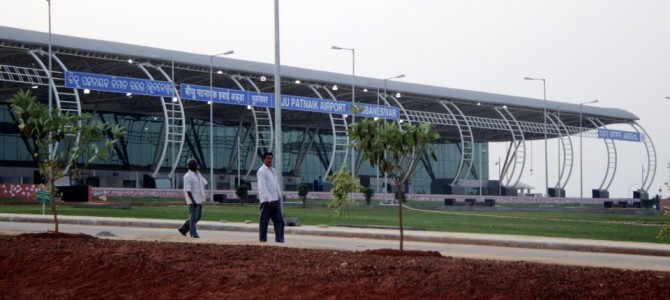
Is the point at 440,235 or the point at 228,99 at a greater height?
the point at 228,99

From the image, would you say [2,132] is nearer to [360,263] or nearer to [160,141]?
[160,141]

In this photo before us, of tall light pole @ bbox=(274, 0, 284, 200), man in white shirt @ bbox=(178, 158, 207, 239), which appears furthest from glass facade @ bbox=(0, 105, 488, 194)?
man in white shirt @ bbox=(178, 158, 207, 239)

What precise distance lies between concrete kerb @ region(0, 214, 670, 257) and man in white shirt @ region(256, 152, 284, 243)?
5.36m

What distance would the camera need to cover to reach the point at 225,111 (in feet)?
274

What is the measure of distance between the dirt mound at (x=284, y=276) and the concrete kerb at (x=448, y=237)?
8436mm

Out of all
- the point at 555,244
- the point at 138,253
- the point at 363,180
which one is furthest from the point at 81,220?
the point at 363,180

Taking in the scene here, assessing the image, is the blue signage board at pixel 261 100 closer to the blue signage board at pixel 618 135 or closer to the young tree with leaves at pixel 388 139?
the blue signage board at pixel 618 135

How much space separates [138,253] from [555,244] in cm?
1112

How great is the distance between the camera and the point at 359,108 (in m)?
17.2

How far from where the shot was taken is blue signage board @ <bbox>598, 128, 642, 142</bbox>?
90.2 metres

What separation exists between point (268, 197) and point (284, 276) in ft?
25.8

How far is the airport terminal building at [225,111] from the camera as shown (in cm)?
6106

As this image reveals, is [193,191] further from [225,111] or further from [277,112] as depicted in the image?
[225,111]

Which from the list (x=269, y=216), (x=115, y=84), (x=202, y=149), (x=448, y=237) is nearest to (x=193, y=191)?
(x=269, y=216)
